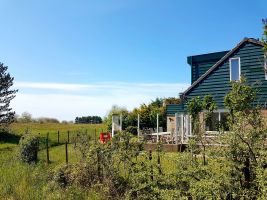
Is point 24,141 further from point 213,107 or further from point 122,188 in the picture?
point 213,107

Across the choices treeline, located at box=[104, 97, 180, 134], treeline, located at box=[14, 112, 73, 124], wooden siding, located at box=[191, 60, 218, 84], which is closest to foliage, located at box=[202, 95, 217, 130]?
wooden siding, located at box=[191, 60, 218, 84]

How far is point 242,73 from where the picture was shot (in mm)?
23484

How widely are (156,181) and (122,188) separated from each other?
67.0 inches

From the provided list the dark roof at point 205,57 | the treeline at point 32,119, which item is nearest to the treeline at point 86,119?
the treeline at point 32,119

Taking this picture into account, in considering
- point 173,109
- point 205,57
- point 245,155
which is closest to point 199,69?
point 205,57

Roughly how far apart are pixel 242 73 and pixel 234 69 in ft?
2.08

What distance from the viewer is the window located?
77.9ft

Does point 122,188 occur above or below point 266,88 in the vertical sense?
below

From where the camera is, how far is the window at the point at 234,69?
23.7 meters

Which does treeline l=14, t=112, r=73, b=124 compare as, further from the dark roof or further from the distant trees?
the dark roof

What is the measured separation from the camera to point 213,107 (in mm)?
23391

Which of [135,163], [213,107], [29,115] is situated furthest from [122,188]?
[29,115]

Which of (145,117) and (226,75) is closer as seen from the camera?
(226,75)

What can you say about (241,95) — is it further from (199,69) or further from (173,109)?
(173,109)
